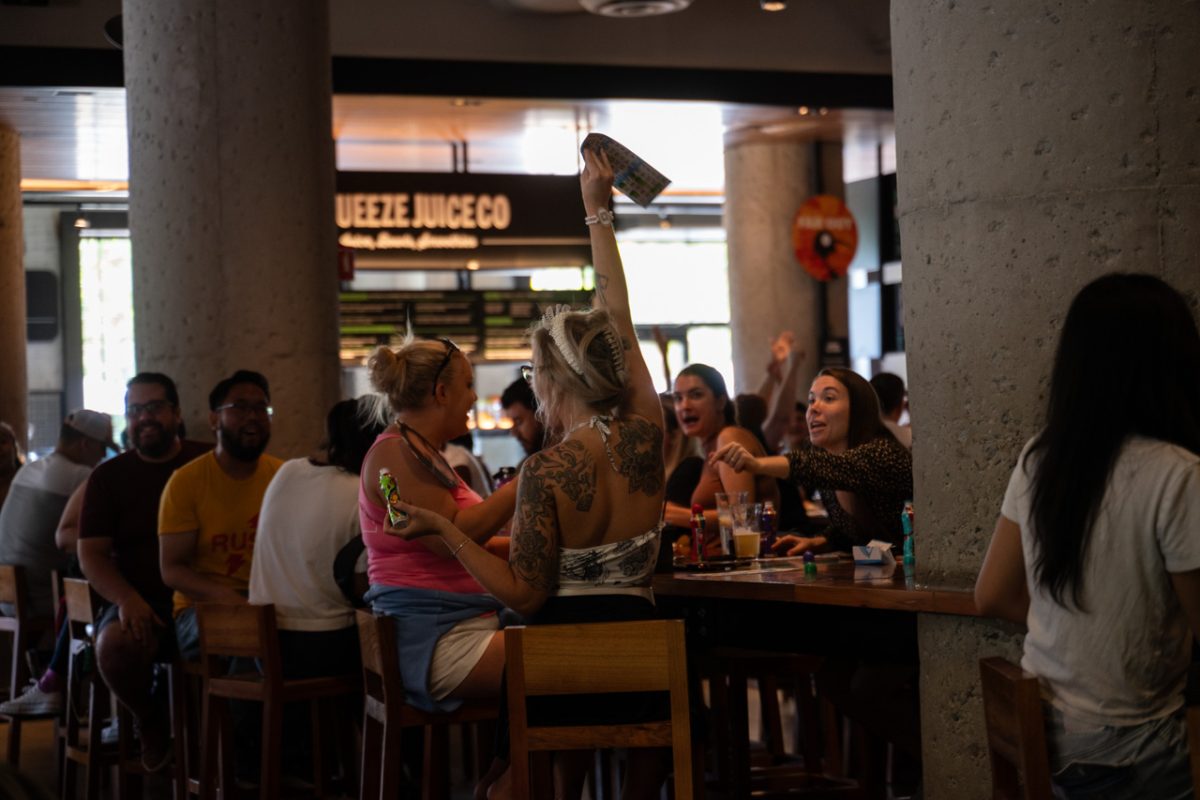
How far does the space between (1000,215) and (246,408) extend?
297cm

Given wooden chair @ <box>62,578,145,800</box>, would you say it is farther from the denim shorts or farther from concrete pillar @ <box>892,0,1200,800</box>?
the denim shorts

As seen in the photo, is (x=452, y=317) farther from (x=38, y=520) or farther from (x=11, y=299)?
(x=38, y=520)

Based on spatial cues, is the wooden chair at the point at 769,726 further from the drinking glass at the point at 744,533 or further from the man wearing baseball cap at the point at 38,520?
the man wearing baseball cap at the point at 38,520

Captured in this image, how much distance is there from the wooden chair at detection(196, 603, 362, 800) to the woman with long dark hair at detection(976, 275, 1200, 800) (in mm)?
2533

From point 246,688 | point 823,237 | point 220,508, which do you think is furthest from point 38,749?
point 823,237

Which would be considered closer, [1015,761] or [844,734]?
[1015,761]

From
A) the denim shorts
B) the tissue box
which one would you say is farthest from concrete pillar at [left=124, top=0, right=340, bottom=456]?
the denim shorts

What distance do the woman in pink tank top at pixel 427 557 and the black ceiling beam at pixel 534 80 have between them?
4934mm

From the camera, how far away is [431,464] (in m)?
3.93

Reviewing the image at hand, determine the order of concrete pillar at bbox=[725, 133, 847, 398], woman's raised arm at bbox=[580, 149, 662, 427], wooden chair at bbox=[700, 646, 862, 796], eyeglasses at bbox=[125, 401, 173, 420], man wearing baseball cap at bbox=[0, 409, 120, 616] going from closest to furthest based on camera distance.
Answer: woman's raised arm at bbox=[580, 149, 662, 427], wooden chair at bbox=[700, 646, 862, 796], eyeglasses at bbox=[125, 401, 173, 420], man wearing baseball cap at bbox=[0, 409, 120, 616], concrete pillar at bbox=[725, 133, 847, 398]

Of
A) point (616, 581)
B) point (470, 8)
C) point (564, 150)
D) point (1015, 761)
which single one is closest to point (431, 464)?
point (616, 581)

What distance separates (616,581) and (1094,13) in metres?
1.52

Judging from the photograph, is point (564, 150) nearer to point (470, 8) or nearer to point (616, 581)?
point (470, 8)

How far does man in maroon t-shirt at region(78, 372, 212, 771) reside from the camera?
5.17 metres
